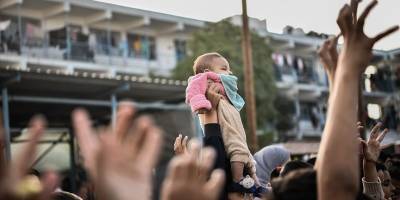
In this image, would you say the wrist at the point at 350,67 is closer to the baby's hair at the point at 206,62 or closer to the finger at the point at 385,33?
A: the finger at the point at 385,33

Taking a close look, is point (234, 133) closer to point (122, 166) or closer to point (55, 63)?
point (122, 166)

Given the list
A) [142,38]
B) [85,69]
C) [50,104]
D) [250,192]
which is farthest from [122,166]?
[142,38]

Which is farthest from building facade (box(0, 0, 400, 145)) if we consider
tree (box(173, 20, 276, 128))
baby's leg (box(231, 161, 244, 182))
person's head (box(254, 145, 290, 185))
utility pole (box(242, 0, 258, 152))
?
baby's leg (box(231, 161, 244, 182))

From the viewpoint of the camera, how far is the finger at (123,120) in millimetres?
1146

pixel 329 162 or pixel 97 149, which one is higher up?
pixel 97 149

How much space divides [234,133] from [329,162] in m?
1.68

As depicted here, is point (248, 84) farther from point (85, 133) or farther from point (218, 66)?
point (85, 133)

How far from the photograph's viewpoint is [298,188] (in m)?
1.83

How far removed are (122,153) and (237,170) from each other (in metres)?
2.15

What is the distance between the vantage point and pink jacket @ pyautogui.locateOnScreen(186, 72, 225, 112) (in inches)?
131

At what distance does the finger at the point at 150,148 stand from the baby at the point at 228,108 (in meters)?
2.09

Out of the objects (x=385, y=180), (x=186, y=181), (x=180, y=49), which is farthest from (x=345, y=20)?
(x=180, y=49)

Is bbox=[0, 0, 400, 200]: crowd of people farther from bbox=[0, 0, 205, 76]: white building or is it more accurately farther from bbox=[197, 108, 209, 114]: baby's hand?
bbox=[0, 0, 205, 76]: white building

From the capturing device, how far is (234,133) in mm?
3369
